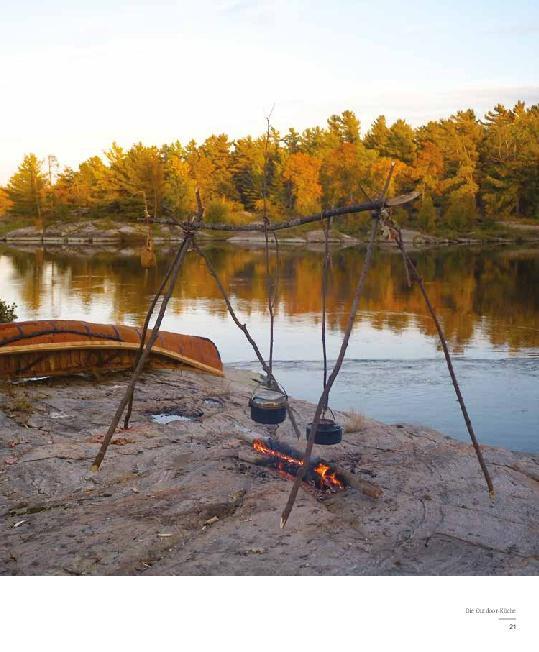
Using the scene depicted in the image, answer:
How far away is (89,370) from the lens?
39.2 ft

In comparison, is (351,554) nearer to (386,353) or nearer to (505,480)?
(505,480)

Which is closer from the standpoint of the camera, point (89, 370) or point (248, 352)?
point (89, 370)

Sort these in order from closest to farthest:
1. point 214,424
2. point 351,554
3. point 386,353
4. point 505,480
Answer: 1. point 351,554
2. point 505,480
3. point 214,424
4. point 386,353

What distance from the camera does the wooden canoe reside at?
11219 millimetres

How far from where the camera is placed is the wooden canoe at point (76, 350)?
36.8ft

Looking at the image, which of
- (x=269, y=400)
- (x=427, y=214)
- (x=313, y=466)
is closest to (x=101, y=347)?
(x=269, y=400)

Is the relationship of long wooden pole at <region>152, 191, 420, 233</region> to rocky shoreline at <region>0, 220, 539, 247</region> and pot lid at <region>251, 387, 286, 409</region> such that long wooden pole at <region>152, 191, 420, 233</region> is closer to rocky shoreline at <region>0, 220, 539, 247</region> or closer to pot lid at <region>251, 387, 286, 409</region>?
pot lid at <region>251, 387, 286, 409</region>

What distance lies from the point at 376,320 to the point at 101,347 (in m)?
11.3

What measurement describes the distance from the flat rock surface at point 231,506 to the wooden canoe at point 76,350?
56.5 inches

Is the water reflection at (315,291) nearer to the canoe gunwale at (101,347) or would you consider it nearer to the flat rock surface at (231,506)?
the canoe gunwale at (101,347)
